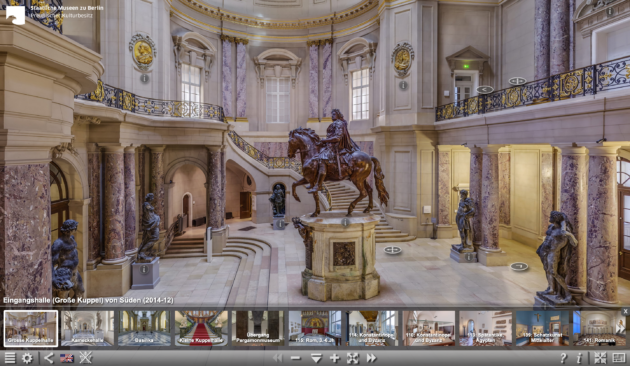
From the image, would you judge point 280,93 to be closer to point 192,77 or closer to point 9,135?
point 192,77

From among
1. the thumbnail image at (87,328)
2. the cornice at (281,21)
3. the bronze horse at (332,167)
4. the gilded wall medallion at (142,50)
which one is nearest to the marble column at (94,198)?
the gilded wall medallion at (142,50)

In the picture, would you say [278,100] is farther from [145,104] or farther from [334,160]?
[334,160]

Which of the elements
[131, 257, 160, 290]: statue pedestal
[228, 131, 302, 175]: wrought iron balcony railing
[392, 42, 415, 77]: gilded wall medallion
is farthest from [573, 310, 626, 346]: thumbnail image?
[228, 131, 302, 175]: wrought iron balcony railing

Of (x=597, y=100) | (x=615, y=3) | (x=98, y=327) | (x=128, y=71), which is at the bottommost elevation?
(x=98, y=327)

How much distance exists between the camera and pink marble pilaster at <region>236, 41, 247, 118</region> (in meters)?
19.0

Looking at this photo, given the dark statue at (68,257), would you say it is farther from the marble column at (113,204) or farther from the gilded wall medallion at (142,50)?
the gilded wall medallion at (142,50)

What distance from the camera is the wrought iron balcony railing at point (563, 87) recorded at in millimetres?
6886

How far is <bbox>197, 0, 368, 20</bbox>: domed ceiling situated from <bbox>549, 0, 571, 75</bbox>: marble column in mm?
9929

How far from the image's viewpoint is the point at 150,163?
13805 mm

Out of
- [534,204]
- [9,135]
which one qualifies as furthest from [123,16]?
[534,204]

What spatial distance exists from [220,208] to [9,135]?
1048 centimetres

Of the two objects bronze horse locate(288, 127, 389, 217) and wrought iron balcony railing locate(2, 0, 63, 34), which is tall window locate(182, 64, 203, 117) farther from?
wrought iron balcony railing locate(2, 0, 63, 34)

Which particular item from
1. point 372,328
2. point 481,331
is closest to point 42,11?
point 372,328

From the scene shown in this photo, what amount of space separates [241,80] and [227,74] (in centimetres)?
76
